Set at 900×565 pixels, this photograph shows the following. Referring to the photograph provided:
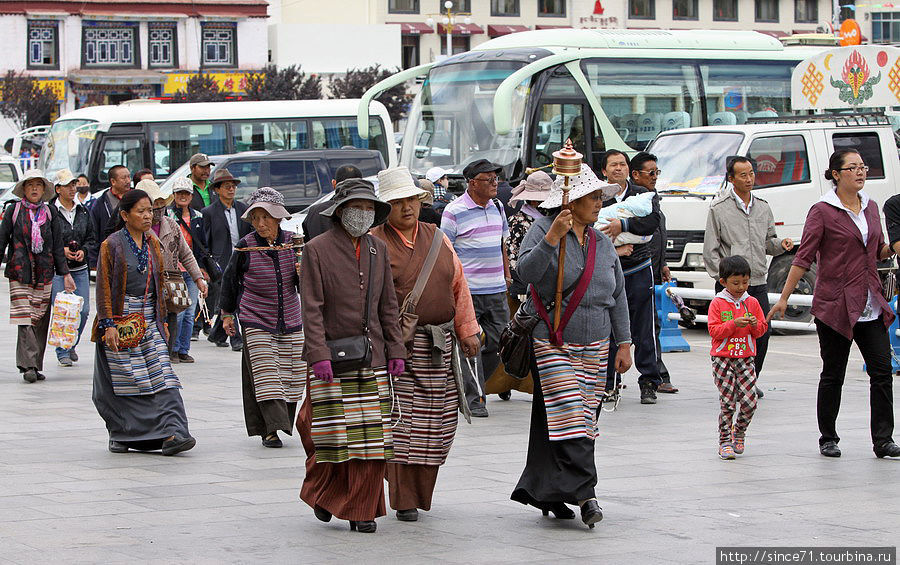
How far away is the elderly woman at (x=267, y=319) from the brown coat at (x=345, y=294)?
7.76 feet

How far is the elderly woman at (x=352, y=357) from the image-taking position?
6754 mm

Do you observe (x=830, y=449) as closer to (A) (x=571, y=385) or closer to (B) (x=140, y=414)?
(A) (x=571, y=385)

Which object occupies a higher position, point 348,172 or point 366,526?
point 348,172

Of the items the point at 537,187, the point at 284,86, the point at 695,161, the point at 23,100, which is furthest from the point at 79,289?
the point at 23,100

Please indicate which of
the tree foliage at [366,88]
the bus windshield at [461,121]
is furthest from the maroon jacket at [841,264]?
the tree foliage at [366,88]

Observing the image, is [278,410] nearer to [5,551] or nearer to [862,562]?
[5,551]

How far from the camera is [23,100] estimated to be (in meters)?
54.2

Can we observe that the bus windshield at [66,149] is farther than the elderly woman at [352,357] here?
Yes

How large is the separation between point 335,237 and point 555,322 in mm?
1127

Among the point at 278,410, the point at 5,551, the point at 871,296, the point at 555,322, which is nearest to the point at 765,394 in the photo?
the point at 871,296

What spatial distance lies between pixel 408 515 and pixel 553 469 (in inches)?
29.4

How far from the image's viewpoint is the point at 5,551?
6223 millimetres

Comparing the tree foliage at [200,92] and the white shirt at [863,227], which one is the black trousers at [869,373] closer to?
the white shirt at [863,227]

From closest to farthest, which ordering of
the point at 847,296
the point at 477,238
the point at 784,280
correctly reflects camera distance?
the point at 847,296 → the point at 477,238 → the point at 784,280
